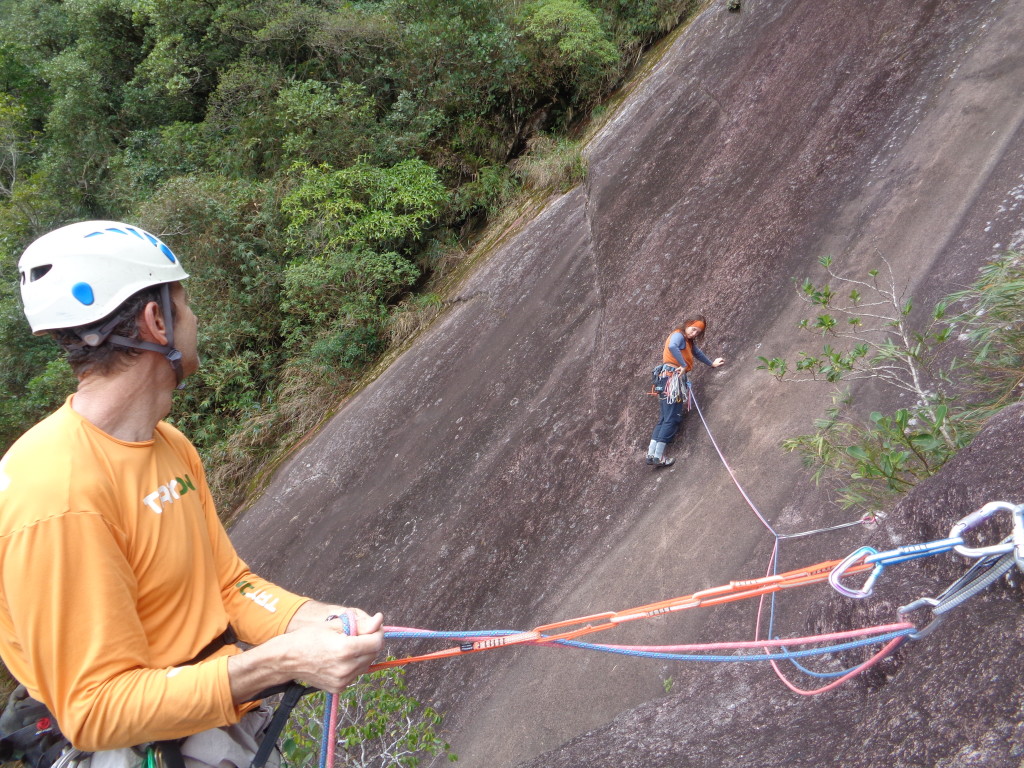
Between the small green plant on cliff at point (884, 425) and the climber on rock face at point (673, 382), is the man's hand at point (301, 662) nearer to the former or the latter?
the small green plant on cliff at point (884, 425)

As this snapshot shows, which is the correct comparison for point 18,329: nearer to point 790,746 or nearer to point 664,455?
point 664,455

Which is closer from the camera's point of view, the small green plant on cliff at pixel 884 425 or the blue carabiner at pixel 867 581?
the blue carabiner at pixel 867 581

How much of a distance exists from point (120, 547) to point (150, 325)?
1.82ft

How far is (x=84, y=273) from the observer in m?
1.61

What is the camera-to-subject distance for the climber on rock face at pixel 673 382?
5.83 meters

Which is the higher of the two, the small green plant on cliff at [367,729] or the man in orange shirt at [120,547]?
the man in orange shirt at [120,547]

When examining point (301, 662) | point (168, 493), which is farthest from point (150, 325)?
point (301, 662)

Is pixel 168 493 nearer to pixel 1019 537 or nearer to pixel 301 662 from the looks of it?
pixel 301 662

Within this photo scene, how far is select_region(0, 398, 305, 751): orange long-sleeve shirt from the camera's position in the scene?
4.39ft

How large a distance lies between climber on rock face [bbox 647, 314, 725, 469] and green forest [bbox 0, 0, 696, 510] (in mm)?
3906

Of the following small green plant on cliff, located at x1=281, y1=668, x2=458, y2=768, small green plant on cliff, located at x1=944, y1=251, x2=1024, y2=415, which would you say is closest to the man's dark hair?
small green plant on cliff, located at x1=281, y1=668, x2=458, y2=768

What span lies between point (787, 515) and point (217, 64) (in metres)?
12.6

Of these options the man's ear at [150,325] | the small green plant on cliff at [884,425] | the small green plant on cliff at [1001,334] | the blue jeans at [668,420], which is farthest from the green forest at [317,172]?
the man's ear at [150,325]

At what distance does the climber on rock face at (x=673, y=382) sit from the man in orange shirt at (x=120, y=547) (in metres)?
4.46
